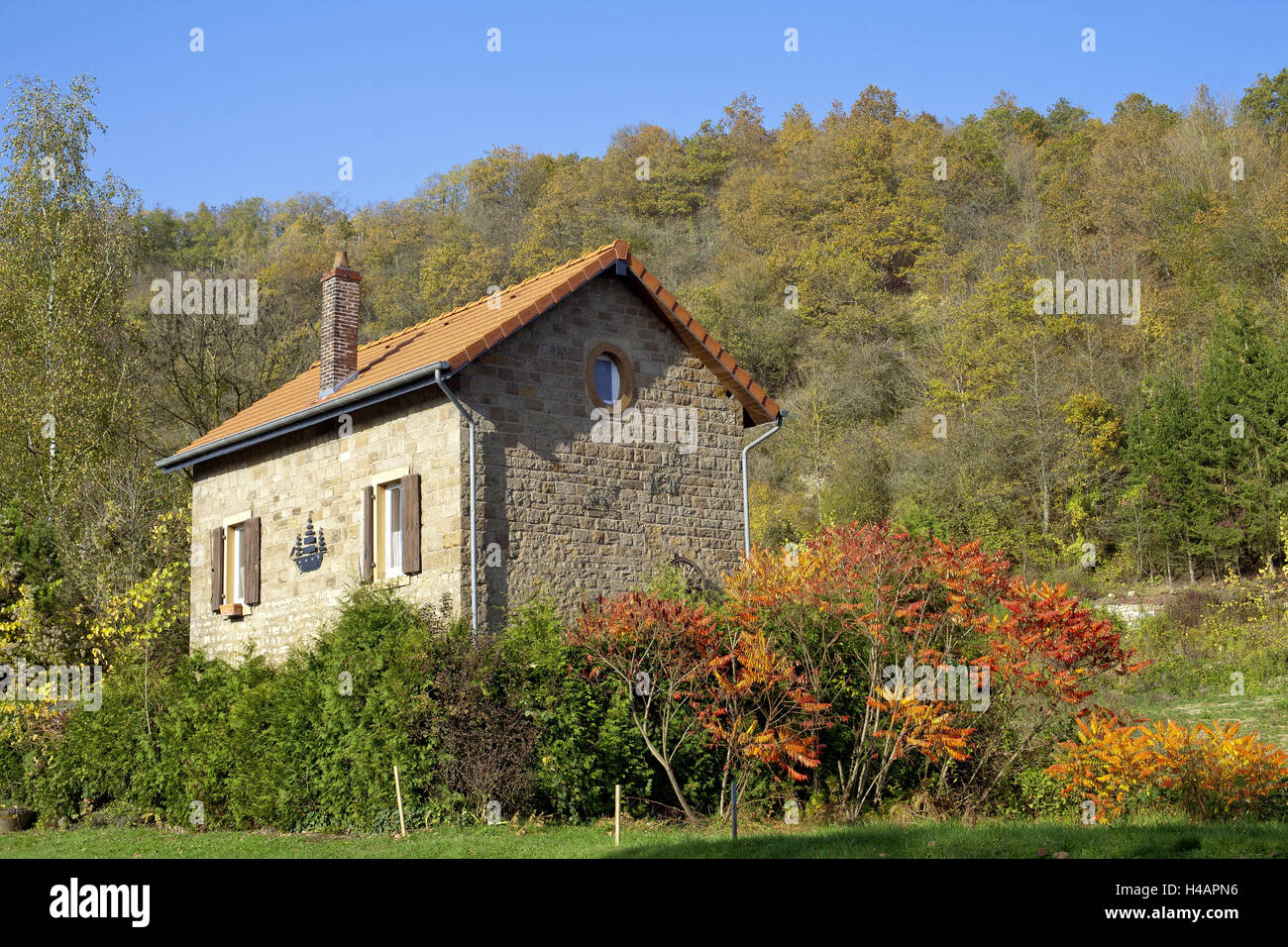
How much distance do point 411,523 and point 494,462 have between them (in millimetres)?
1419

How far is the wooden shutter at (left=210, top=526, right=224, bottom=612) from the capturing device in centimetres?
2031

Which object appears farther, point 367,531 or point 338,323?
point 338,323

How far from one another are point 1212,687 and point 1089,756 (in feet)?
40.8

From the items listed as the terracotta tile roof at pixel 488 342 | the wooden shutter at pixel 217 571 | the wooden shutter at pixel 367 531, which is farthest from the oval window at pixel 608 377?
the wooden shutter at pixel 217 571

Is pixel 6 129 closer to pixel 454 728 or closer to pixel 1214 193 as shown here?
pixel 454 728

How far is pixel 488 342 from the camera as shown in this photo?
15719 mm

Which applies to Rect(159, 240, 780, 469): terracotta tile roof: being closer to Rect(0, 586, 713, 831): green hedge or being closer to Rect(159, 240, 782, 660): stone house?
Rect(159, 240, 782, 660): stone house

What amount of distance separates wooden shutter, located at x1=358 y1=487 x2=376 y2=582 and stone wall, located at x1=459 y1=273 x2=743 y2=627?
2.23m

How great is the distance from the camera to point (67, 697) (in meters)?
18.6

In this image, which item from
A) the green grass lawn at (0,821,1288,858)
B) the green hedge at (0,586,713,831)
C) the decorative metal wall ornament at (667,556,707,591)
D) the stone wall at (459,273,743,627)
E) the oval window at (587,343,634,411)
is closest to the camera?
the green grass lawn at (0,821,1288,858)

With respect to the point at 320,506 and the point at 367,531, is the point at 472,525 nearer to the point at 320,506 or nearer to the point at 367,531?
the point at 367,531

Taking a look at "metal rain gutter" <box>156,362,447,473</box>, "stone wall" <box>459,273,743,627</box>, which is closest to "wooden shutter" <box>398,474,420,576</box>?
"stone wall" <box>459,273,743,627</box>

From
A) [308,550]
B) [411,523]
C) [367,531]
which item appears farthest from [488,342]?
[308,550]
